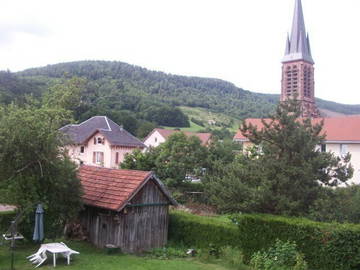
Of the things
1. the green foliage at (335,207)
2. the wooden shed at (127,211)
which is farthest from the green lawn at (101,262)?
the green foliage at (335,207)

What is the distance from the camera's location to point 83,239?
17.5 metres

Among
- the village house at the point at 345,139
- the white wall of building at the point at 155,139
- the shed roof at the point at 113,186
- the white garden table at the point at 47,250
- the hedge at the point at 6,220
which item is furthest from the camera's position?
the white wall of building at the point at 155,139

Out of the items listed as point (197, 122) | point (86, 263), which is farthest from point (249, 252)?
point (197, 122)

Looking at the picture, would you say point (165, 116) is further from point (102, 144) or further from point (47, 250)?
point (47, 250)

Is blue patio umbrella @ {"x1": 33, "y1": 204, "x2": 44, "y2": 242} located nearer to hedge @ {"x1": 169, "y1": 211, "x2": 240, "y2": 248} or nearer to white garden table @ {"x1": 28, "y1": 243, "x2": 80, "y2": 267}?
white garden table @ {"x1": 28, "y1": 243, "x2": 80, "y2": 267}

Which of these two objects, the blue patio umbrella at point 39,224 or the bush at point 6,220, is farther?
the bush at point 6,220

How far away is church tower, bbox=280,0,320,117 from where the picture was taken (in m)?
61.2

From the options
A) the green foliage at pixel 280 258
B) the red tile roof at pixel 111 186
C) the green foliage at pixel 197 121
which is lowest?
the green foliage at pixel 280 258

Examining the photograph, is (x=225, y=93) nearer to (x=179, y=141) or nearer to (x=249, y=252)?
(x=179, y=141)

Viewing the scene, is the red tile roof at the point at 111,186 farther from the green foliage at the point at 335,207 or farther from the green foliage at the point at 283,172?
the green foliage at the point at 335,207

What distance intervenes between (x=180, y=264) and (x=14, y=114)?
887cm

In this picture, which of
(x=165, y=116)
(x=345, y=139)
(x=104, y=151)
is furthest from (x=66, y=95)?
(x=345, y=139)

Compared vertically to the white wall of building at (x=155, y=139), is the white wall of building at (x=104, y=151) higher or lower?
lower

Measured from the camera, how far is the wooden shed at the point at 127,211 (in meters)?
15.9
